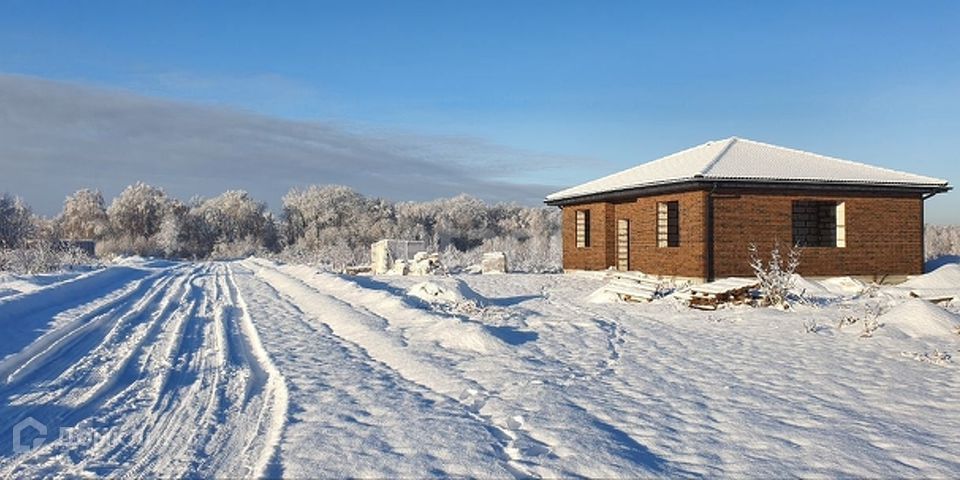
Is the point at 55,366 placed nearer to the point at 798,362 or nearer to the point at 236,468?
the point at 236,468

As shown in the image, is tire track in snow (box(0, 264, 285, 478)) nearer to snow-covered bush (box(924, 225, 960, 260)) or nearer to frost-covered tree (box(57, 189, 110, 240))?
snow-covered bush (box(924, 225, 960, 260))

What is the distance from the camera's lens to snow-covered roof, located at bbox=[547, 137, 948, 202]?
17.7m

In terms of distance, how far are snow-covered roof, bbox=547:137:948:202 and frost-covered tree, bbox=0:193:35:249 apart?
37842 mm

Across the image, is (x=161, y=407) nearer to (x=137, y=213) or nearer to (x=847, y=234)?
(x=847, y=234)

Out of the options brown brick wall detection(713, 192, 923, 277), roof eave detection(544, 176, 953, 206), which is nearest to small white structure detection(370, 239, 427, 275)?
roof eave detection(544, 176, 953, 206)

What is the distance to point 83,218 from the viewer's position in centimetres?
6456

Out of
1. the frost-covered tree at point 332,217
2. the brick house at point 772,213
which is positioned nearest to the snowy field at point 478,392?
the brick house at point 772,213

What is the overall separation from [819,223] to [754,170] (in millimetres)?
2702

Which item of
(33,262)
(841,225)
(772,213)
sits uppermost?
(772,213)

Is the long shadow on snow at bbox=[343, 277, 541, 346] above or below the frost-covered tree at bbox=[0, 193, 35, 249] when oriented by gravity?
below

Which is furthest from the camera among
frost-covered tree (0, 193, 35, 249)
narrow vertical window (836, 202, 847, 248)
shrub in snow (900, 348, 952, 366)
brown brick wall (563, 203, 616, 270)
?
frost-covered tree (0, 193, 35, 249)

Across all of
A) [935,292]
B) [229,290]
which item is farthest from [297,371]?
[935,292]

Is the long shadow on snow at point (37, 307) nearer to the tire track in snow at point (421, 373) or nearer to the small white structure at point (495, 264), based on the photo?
the tire track in snow at point (421, 373)

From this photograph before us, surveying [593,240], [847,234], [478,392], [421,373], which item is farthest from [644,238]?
[478,392]
